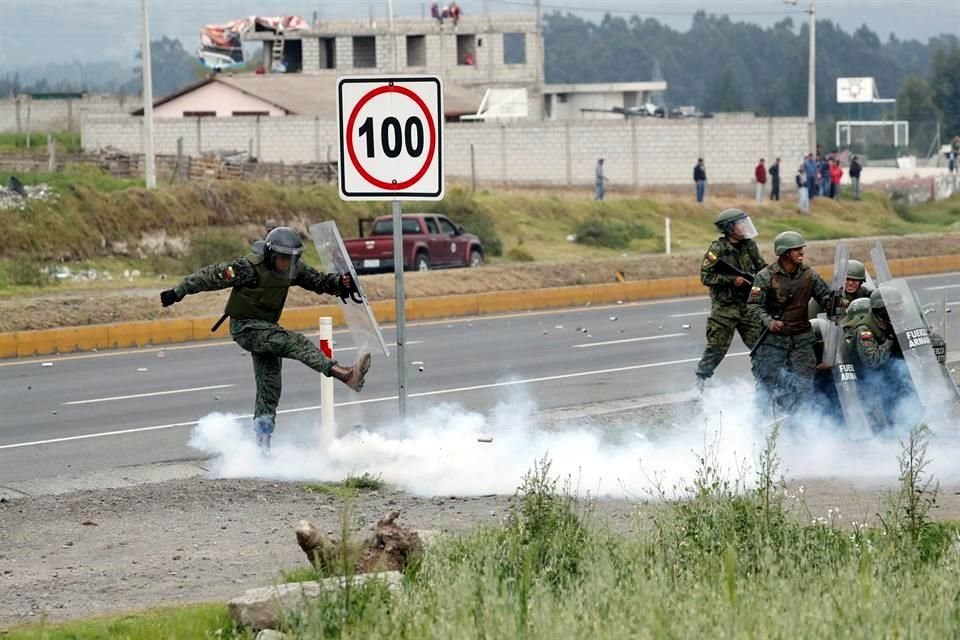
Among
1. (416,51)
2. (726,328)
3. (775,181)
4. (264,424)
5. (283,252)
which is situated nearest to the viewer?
(283,252)

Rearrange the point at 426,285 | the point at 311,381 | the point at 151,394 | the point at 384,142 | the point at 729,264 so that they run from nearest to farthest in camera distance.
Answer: the point at 384,142 < the point at 729,264 < the point at 151,394 < the point at 311,381 < the point at 426,285

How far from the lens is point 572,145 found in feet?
191

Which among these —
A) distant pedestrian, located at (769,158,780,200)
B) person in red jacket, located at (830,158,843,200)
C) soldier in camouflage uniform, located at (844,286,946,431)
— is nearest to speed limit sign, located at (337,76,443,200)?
soldier in camouflage uniform, located at (844,286,946,431)

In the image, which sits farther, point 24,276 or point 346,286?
point 24,276

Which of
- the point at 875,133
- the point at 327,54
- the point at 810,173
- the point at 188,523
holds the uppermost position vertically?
the point at 327,54

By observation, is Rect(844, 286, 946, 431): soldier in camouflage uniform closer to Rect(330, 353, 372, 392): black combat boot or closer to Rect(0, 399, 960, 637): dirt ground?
Rect(0, 399, 960, 637): dirt ground

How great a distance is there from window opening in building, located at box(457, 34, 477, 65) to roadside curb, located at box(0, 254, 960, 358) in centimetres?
6760

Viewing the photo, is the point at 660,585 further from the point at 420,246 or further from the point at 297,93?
the point at 297,93

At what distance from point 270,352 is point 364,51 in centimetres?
8642

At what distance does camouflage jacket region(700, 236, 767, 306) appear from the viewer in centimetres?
1330

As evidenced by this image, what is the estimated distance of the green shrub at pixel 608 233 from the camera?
40.4 m

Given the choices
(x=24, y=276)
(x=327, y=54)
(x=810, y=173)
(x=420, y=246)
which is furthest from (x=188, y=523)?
(x=327, y=54)

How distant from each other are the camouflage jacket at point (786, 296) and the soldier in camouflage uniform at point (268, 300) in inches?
111

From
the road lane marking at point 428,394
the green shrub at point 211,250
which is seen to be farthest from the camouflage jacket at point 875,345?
the green shrub at point 211,250
